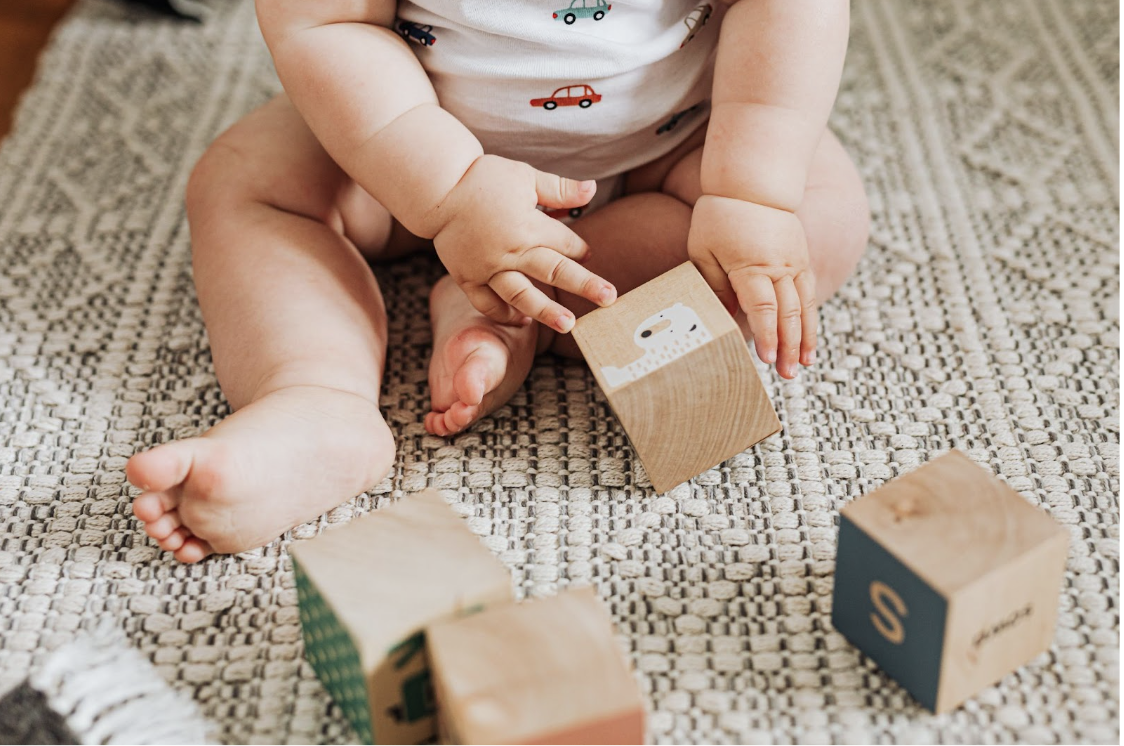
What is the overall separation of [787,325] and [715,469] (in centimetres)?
10

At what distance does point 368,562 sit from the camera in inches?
20.2

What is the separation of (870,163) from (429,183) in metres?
0.45

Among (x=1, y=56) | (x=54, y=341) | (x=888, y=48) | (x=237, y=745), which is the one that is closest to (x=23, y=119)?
(x=1, y=56)

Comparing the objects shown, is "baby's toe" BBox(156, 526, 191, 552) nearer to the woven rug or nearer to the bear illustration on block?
the woven rug

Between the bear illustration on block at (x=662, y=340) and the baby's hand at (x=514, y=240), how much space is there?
1.4 inches

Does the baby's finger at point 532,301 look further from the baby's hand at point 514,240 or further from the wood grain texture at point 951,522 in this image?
the wood grain texture at point 951,522

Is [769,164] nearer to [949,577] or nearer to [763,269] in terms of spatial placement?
[763,269]

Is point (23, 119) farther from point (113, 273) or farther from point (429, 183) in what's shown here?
point (429, 183)

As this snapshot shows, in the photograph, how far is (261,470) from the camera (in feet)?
1.98

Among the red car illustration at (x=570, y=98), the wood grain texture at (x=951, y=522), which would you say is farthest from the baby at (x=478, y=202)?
the wood grain texture at (x=951, y=522)

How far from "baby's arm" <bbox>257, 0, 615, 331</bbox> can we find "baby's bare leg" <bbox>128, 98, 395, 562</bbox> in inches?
2.7

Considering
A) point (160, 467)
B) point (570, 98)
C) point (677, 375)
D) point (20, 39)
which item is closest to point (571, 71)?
point (570, 98)

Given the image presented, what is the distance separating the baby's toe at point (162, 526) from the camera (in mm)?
593

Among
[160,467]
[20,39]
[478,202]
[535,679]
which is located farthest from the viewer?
[20,39]
